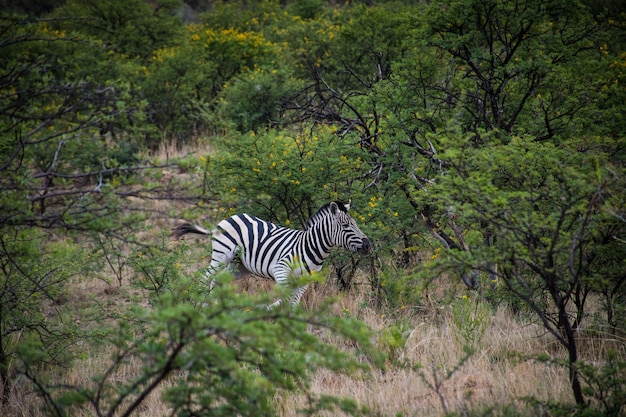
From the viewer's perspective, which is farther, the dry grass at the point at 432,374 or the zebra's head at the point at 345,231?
the zebra's head at the point at 345,231

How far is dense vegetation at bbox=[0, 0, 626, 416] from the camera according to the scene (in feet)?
12.2

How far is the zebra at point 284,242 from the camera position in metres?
6.89

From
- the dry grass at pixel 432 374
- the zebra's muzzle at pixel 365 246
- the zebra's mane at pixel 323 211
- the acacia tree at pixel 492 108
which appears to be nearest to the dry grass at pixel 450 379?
the dry grass at pixel 432 374

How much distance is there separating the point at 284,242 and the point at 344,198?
3.94 ft

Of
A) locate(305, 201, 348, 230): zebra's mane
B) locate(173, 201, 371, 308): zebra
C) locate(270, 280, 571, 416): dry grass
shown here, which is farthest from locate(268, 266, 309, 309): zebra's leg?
locate(270, 280, 571, 416): dry grass

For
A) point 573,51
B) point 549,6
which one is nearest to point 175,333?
point 549,6

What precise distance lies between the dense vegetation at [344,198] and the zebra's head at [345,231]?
703 millimetres

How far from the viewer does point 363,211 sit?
25.8 ft

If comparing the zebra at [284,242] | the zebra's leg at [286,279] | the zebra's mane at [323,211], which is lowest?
the zebra's leg at [286,279]

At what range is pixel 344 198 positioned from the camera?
8047 mm

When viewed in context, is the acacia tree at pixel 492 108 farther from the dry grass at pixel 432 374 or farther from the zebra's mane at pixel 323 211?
the dry grass at pixel 432 374

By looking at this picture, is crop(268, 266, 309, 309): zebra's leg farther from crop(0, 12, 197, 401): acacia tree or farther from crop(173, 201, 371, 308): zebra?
crop(0, 12, 197, 401): acacia tree

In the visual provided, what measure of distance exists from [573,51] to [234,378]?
7.24 metres

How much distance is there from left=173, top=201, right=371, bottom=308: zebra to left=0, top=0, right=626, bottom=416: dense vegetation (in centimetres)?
55
